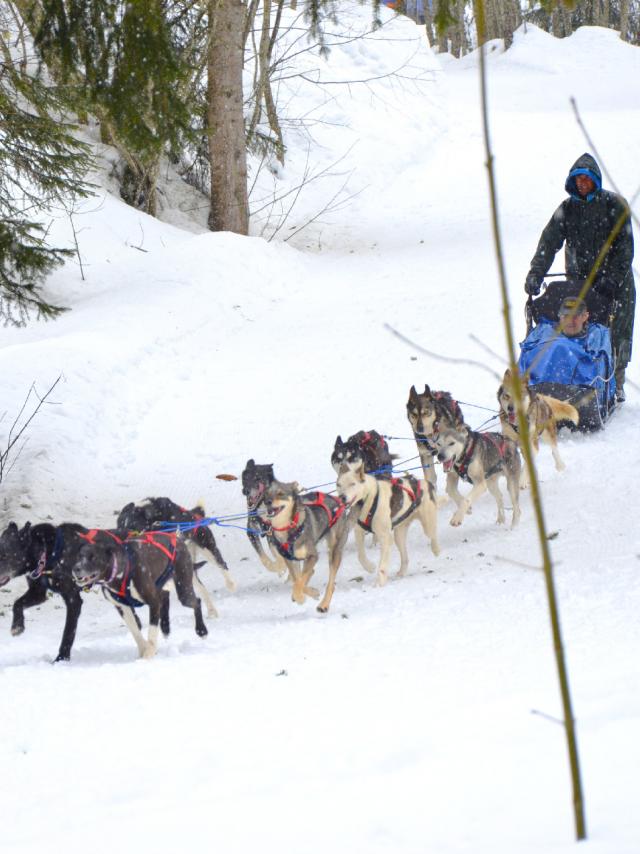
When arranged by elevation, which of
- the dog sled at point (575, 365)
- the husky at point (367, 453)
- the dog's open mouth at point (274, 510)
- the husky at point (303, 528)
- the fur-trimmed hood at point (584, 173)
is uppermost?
the fur-trimmed hood at point (584, 173)

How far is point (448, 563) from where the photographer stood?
23.1 feet

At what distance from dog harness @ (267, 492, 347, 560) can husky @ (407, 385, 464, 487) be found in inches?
48.4

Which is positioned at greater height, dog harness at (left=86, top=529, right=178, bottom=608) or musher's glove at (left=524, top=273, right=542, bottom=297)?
musher's glove at (left=524, top=273, right=542, bottom=297)

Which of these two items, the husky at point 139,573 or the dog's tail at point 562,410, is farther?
the dog's tail at point 562,410

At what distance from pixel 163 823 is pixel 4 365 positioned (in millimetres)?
8332

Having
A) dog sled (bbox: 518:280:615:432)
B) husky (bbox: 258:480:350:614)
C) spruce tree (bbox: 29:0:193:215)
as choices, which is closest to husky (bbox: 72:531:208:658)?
husky (bbox: 258:480:350:614)

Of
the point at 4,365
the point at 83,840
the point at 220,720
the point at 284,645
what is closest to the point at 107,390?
the point at 4,365

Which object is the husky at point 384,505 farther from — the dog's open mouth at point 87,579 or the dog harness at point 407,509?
the dog's open mouth at point 87,579

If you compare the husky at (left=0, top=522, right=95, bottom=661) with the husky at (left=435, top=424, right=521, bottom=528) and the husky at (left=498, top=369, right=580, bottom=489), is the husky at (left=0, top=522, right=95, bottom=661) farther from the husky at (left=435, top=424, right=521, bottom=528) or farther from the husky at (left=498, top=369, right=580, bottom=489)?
the husky at (left=498, top=369, right=580, bottom=489)

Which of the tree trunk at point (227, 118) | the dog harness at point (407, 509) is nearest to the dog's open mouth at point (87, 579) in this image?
the dog harness at point (407, 509)

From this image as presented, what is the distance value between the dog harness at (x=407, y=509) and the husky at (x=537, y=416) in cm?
132

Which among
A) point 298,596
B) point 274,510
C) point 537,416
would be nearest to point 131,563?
point 274,510

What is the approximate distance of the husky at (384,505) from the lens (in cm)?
650

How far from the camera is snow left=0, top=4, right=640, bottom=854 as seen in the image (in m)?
3.38
